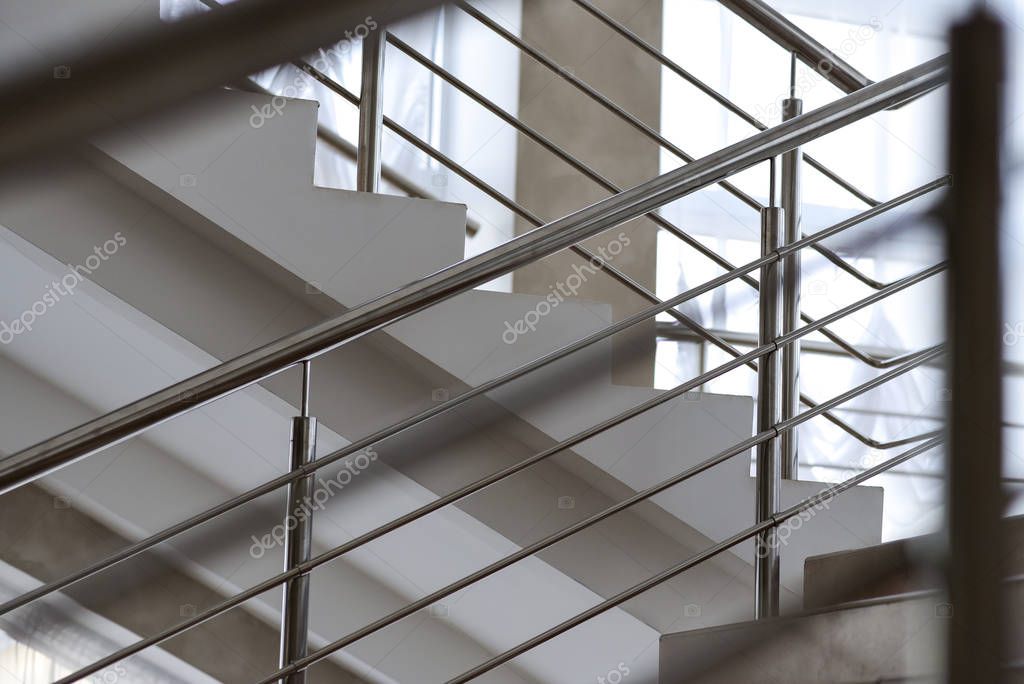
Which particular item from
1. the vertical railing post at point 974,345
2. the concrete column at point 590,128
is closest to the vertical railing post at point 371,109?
the vertical railing post at point 974,345

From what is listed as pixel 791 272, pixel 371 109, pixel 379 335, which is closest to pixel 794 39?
pixel 791 272

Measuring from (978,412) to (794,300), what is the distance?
1101mm

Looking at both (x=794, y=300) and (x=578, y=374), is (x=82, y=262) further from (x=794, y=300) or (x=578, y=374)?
(x=794, y=300)

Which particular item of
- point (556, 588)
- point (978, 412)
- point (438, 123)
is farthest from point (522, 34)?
point (978, 412)

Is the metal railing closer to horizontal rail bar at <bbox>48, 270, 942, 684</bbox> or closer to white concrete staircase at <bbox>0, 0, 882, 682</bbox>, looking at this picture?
horizontal rail bar at <bbox>48, 270, 942, 684</bbox>

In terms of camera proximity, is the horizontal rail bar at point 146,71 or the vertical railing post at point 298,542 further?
the horizontal rail bar at point 146,71

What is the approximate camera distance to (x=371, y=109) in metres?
1.47

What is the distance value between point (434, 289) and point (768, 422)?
0.42 m

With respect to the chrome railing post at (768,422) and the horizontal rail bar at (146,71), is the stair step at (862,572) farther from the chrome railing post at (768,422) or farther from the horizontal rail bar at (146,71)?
the horizontal rail bar at (146,71)

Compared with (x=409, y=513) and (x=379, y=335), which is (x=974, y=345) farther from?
(x=379, y=335)

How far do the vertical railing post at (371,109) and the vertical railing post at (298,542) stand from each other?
0.56m

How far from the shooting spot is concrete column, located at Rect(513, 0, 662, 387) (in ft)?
9.59

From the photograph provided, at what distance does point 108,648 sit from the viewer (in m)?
2.51

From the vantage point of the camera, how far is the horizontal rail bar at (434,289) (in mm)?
893
